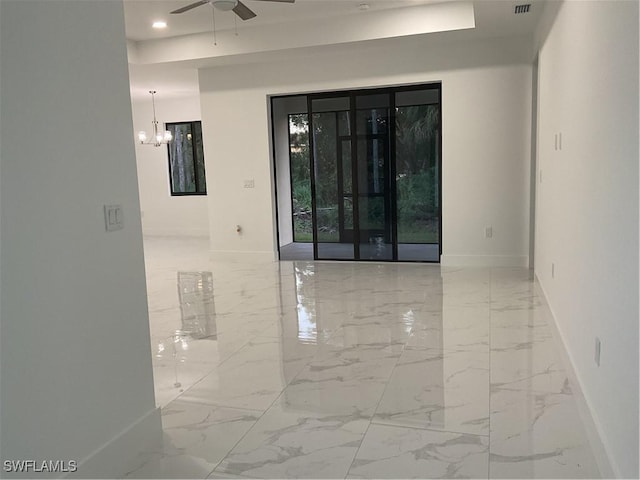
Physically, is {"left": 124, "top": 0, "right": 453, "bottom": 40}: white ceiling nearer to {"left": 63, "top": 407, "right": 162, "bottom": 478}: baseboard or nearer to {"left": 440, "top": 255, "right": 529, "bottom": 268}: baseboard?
{"left": 440, "top": 255, "right": 529, "bottom": 268}: baseboard

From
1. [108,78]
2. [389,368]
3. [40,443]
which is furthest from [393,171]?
[40,443]

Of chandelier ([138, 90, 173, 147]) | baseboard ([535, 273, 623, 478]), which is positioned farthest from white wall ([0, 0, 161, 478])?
chandelier ([138, 90, 173, 147])

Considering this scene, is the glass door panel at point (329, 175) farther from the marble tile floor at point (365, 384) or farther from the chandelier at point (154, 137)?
the chandelier at point (154, 137)

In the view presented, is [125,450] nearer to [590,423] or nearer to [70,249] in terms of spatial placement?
[70,249]

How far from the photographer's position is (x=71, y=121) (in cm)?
206

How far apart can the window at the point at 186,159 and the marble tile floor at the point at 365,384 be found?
5503 mm

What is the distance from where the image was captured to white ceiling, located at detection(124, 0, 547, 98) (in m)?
5.38

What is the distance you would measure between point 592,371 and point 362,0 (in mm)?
4363

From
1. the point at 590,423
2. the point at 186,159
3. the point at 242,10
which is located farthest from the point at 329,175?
the point at 590,423

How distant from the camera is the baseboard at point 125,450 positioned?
7.09ft

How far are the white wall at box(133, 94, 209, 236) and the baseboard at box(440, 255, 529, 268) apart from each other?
576cm

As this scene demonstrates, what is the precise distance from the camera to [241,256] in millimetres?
7656

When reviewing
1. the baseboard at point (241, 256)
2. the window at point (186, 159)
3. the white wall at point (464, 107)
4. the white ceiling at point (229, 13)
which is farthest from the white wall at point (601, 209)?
the window at point (186, 159)

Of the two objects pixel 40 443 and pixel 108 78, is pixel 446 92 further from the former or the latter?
pixel 40 443
